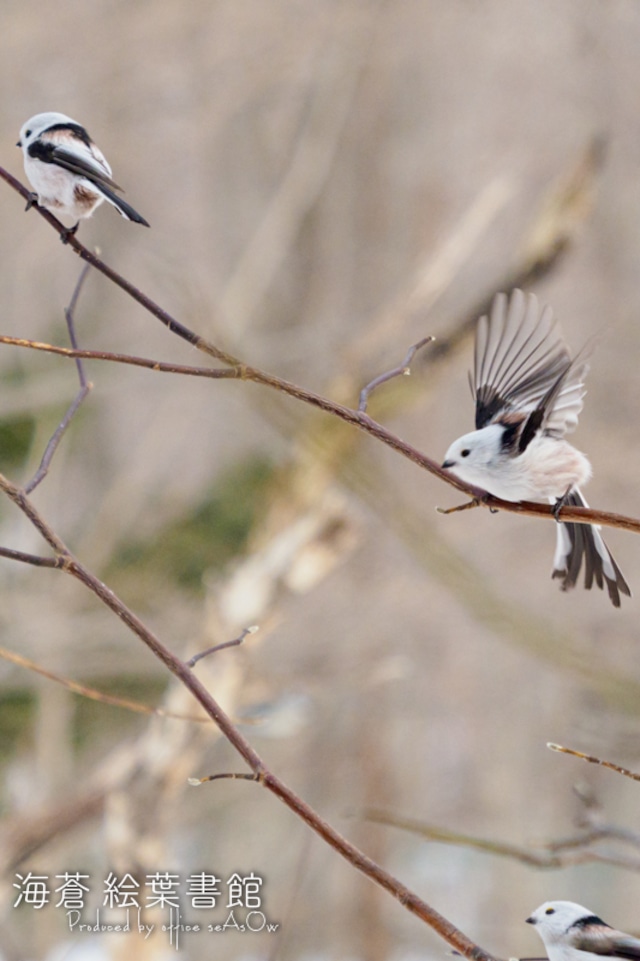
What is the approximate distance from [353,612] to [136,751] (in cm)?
112

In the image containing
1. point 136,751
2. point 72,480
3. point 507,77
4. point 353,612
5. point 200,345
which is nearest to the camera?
point 200,345

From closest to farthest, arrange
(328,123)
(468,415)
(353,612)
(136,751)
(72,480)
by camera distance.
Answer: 1. (136,751)
2. (328,123)
3. (353,612)
4. (468,415)
5. (72,480)

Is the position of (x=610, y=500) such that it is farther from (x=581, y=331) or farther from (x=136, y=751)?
(x=136, y=751)

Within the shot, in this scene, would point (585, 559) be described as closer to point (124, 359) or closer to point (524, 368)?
point (524, 368)

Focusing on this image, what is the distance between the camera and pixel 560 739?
253 cm

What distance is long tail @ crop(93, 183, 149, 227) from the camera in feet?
1.42

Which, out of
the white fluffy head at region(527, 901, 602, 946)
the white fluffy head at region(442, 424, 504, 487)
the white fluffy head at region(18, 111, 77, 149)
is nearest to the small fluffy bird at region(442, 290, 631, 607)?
the white fluffy head at region(442, 424, 504, 487)

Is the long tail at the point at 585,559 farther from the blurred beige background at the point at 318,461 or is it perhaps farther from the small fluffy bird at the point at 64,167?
the blurred beige background at the point at 318,461

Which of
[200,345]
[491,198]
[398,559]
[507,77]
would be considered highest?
[507,77]

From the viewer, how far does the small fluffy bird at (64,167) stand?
19.3 inches

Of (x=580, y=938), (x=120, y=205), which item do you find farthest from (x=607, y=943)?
(x=120, y=205)

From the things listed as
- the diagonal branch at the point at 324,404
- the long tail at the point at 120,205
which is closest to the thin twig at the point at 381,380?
the diagonal branch at the point at 324,404

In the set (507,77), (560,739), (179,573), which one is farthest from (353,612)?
(507,77)

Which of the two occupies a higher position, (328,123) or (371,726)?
(328,123)
